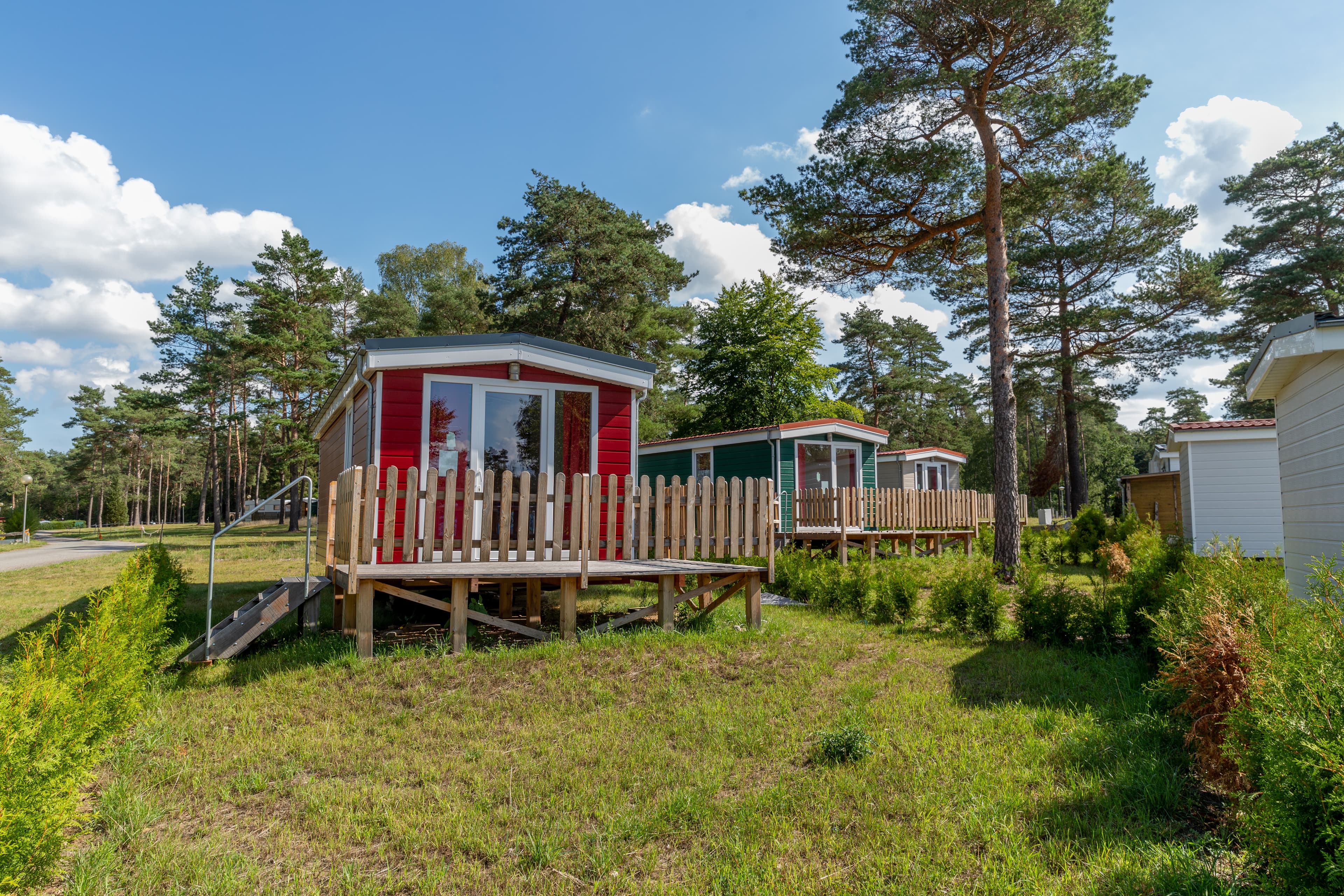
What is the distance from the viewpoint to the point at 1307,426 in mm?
6273

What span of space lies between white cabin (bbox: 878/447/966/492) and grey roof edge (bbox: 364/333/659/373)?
19.6m

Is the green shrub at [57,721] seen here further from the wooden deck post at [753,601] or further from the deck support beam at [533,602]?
the wooden deck post at [753,601]

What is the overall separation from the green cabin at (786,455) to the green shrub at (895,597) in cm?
843

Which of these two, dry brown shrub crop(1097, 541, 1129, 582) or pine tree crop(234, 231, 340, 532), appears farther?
pine tree crop(234, 231, 340, 532)

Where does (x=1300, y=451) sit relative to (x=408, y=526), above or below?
above

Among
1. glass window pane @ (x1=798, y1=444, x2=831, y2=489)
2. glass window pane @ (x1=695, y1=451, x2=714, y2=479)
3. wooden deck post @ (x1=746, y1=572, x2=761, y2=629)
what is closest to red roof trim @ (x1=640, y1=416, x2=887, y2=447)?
glass window pane @ (x1=695, y1=451, x2=714, y2=479)

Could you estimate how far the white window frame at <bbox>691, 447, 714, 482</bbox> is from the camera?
2000 centimetres

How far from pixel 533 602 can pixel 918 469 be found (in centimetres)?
2280

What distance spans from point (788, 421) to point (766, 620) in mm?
22049

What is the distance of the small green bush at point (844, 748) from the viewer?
388 centimetres

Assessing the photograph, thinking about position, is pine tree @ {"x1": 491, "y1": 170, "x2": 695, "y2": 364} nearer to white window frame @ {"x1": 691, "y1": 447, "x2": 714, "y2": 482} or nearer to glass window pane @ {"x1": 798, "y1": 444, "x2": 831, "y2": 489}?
white window frame @ {"x1": 691, "y1": 447, "x2": 714, "y2": 482}

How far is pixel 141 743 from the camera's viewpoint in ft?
13.8

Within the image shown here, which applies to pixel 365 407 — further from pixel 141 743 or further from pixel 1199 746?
pixel 1199 746

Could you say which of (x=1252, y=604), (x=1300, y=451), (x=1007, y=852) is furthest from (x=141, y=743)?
(x=1300, y=451)
